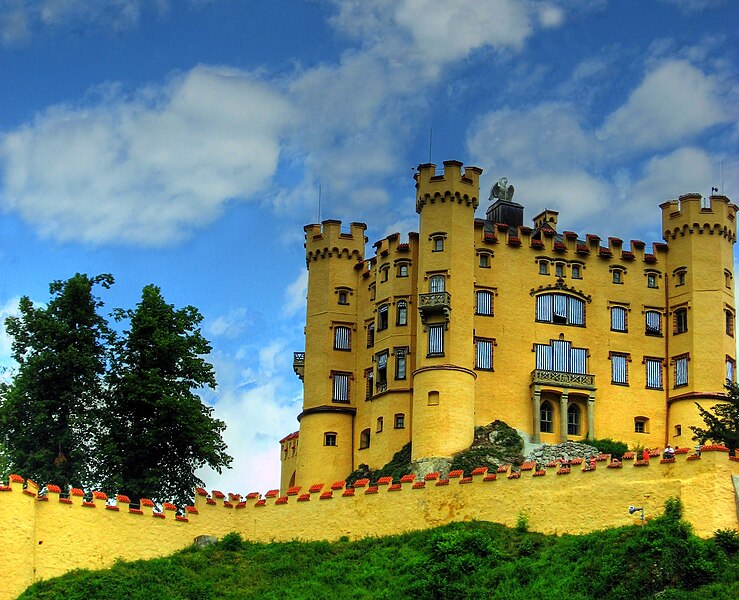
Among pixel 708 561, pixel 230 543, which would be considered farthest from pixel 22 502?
pixel 708 561

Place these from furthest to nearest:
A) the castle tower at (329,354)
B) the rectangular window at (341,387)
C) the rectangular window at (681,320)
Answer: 1. the rectangular window at (341,387)
2. the castle tower at (329,354)
3. the rectangular window at (681,320)

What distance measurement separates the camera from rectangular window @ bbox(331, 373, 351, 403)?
72812 millimetres

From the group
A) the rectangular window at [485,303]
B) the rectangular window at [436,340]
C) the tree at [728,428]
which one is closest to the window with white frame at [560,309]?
the rectangular window at [485,303]

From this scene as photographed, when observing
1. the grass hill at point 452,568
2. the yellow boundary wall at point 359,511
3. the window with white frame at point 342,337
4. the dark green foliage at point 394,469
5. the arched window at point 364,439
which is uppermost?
the window with white frame at point 342,337

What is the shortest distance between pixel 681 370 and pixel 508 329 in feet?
28.7

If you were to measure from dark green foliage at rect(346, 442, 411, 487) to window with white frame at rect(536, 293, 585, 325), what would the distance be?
31.5 ft

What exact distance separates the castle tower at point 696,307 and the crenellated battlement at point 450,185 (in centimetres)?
1061

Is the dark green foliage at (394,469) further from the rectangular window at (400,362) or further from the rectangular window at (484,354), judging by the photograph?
the rectangular window at (484,354)

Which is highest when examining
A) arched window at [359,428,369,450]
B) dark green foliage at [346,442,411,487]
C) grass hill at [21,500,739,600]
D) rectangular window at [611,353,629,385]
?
rectangular window at [611,353,629,385]

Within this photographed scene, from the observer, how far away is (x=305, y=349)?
7406cm

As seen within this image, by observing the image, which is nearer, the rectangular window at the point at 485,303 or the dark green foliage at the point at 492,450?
the dark green foliage at the point at 492,450

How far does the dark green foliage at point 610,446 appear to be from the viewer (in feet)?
219

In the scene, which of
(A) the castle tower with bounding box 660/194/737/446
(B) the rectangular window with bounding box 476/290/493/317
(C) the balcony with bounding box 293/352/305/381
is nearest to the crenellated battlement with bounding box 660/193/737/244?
(A) the castle tower with bounding box 660/194/737/446

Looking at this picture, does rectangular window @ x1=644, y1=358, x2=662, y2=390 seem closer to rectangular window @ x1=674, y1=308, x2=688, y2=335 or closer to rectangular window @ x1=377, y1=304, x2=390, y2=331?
rectangular window @ x1=674, y1=308, x2=688, y2=335
